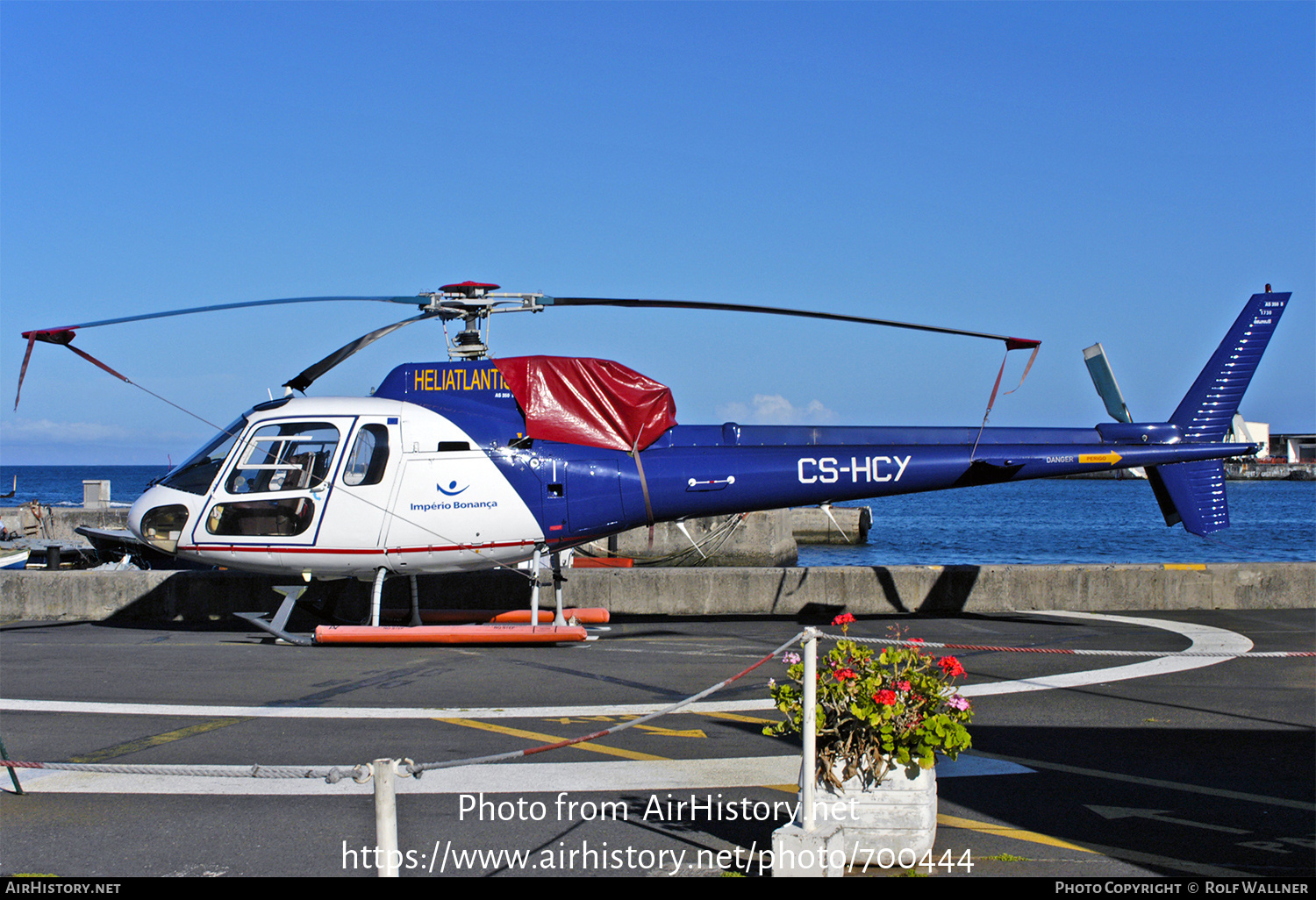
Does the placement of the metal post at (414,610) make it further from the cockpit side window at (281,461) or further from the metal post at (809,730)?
the metal post at (809,730)

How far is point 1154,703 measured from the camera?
9.29 meters

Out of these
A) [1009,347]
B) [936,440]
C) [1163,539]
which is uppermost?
[1009,347]

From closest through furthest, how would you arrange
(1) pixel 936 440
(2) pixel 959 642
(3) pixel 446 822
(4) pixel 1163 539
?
(3) pixel 446 822 < (2) pixel 959 642 < (1) pixel 936 440 < (4) pixel 1163 539

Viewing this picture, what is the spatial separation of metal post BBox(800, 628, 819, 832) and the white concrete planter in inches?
8.6

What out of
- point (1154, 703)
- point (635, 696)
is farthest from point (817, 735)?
point (1154, 703)

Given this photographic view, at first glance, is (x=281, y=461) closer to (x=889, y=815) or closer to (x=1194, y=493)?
(x=889, y=815)

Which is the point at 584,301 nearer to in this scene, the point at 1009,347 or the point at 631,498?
the point at 631,498

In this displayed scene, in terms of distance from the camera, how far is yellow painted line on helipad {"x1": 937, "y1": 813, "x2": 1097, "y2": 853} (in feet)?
18.6

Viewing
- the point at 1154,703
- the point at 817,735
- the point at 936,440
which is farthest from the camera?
the point at 936,440

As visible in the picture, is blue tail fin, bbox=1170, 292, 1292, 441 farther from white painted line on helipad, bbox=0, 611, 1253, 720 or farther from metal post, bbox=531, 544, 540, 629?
metal post, bbox=531, 544, 540, 629

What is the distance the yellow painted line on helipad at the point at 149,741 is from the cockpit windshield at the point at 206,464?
509 centimetres

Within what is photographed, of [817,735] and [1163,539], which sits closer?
[817,735]

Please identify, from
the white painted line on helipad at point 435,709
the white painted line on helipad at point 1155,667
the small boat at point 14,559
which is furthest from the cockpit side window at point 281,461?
the small boat at point 14,559

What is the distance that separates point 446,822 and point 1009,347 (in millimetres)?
8804
